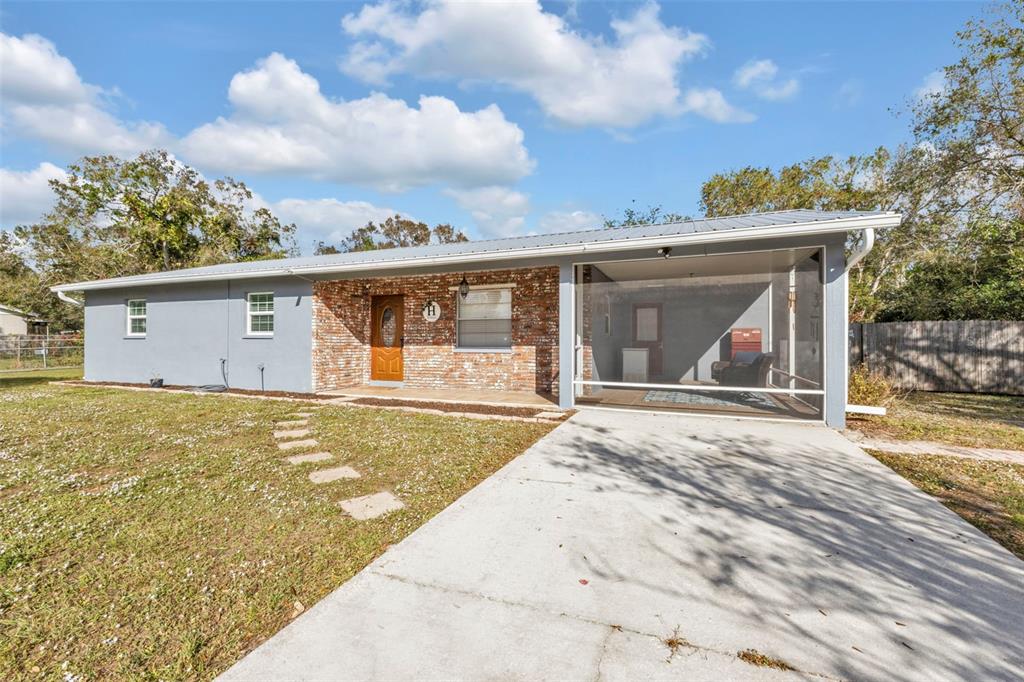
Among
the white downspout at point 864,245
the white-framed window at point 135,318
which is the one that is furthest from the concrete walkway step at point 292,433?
the white-framed window at point 135,318

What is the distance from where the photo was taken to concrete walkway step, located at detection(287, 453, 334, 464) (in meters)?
4.44

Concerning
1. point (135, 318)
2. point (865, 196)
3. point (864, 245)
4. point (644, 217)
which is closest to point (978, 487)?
point (864, 245)

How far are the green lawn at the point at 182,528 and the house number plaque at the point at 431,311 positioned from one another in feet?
14.2

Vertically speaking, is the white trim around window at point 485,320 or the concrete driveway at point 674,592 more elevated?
the white trim around window at point 485,320

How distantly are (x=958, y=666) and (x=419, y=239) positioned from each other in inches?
1396

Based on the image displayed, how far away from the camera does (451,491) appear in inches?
141

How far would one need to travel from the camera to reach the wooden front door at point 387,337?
1041 cm

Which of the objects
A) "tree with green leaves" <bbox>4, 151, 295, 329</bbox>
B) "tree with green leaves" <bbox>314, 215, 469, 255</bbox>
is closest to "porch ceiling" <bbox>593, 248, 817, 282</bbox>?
"tree with green leaves" <bbox>4, 151, 295, 329</bbox>

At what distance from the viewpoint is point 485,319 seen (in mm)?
9703

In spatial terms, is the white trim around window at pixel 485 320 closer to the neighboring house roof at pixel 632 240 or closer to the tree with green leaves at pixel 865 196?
the neighboring house roof at pixel 632 240

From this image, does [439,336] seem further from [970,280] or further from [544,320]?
[970,280]

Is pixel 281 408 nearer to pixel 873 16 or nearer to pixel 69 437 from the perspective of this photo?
pixel 69 437

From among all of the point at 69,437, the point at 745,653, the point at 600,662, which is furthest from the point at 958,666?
the point at 69,437

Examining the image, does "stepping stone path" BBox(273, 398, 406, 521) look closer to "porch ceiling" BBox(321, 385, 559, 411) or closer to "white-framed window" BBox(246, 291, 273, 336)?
"porch ceiling" BBox(321, 385, 559, 411)
